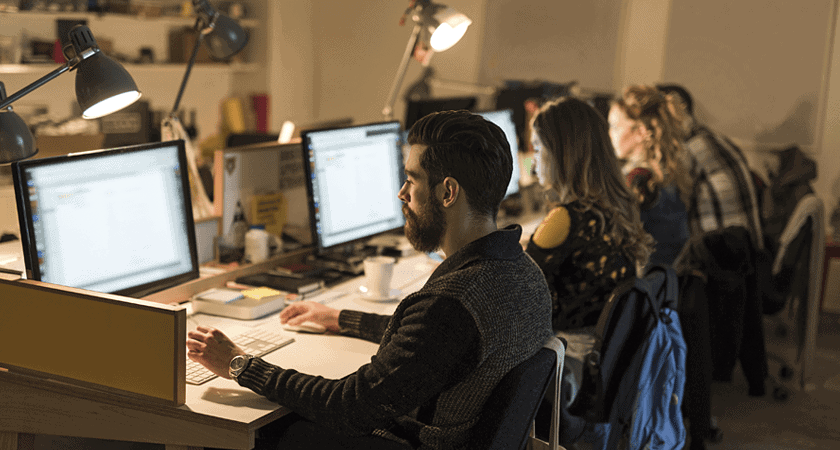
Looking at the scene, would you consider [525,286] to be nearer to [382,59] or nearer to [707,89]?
[707,89]

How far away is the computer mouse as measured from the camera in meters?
1.80

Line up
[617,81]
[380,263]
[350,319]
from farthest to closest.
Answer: [617,81]
[380,263]
[350,319]

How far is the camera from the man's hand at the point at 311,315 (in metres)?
1.80

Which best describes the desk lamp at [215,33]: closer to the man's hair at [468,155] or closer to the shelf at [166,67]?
the man's hair at [468,155]

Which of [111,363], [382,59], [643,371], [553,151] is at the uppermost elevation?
[382,59]

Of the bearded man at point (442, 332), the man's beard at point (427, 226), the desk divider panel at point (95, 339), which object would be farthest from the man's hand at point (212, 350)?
the man's beard at point (427, 226)

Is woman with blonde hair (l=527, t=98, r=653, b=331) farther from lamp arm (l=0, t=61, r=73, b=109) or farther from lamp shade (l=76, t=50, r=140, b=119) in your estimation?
lamp arm (l=0, t=61, r=73, b=109)

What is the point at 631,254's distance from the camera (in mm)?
2064

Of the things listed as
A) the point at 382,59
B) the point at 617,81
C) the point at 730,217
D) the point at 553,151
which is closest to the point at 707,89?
the point at 617,81

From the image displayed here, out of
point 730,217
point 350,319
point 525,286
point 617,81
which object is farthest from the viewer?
point 617,81

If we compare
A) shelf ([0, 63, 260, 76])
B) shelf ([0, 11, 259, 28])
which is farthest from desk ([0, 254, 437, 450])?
shelf ([0, 63, 260, 76])

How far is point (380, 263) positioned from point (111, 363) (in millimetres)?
837

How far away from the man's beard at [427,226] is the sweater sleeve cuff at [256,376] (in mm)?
361

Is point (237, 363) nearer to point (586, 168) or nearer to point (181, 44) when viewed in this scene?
point (586, 168)
